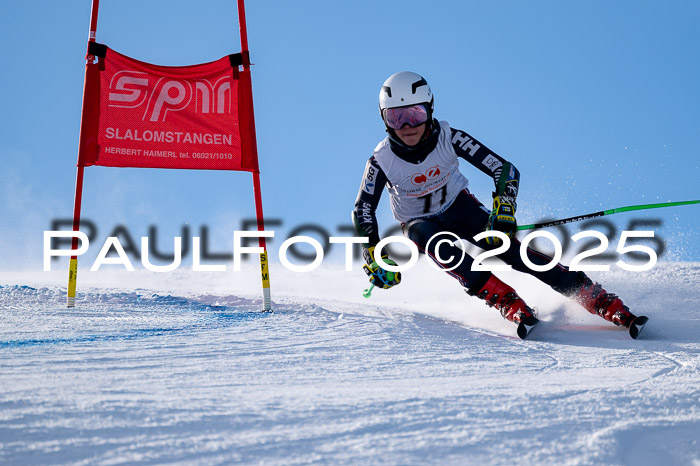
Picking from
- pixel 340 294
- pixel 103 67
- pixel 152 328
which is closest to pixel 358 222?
pixel 152 328

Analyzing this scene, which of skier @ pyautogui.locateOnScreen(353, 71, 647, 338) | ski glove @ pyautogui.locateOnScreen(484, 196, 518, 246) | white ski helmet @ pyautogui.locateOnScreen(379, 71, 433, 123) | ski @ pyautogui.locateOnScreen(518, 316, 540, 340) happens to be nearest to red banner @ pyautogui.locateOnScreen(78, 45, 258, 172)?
skier @ pyautogui.locateOnScreen(353, 71, 647, 338)

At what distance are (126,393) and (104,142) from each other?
395cm

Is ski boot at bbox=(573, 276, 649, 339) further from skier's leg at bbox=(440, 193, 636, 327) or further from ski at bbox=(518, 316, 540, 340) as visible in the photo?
ski at bbox=(518, 316, 540, 340)

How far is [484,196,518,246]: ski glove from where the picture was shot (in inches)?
153

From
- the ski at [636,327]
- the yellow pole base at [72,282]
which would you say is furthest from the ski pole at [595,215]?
the yellow pole base at [72,282]

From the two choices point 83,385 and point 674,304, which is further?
point 674,304

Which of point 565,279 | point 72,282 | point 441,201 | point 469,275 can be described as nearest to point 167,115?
point 72,282

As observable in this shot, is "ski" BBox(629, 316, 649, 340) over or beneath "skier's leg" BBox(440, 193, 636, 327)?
beneath

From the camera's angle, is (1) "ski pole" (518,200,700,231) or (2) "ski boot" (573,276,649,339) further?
(1) "ski pole" (518,200,700,231)

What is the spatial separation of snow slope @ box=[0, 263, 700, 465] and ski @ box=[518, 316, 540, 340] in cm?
9

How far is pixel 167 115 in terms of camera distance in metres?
5.39

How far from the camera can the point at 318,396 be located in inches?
73.0

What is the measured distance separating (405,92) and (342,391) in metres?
2.43

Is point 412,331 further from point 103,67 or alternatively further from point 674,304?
point 103,67
